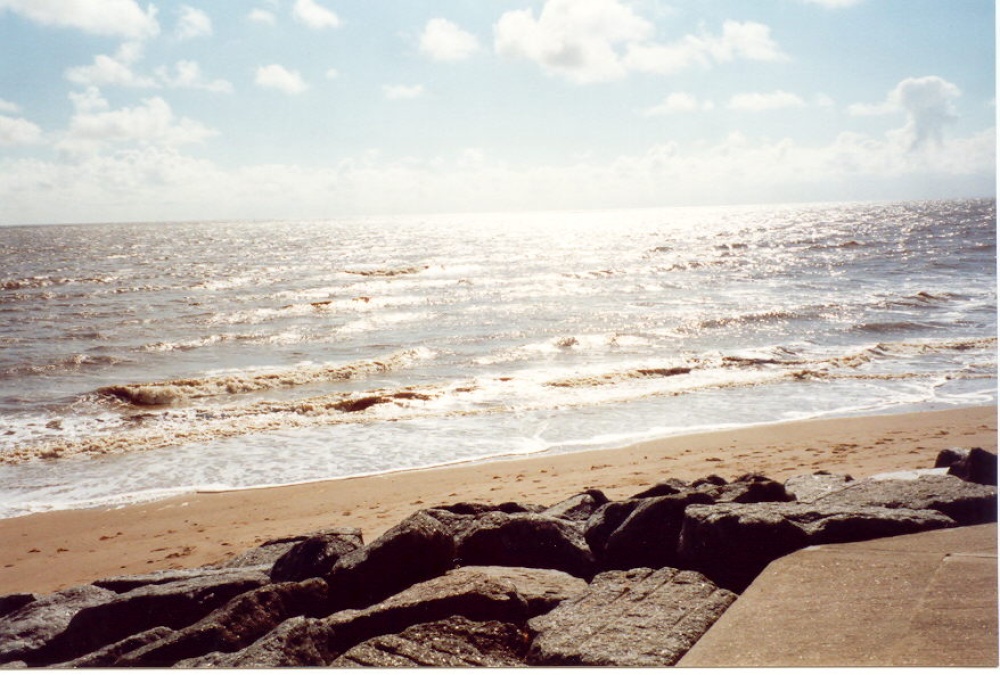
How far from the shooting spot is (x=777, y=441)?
34.9ft

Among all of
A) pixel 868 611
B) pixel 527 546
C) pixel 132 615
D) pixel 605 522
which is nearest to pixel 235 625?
pixel 132 615

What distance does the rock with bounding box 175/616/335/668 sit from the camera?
4016 mm

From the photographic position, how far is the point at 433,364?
1833cm

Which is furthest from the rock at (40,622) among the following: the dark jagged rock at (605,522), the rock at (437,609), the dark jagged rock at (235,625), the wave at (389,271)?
the wave at (389,271)

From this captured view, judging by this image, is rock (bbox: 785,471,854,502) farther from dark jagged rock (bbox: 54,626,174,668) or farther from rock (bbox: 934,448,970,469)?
dark jagged rock (bbox: 54,626,174,668)

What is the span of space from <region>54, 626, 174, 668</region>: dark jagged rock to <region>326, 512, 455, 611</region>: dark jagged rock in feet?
3.44

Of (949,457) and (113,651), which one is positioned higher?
(949,457)

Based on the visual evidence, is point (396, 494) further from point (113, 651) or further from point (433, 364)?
point (433, 364)

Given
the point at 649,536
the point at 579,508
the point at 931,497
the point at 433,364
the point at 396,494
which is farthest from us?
the point at 433,364

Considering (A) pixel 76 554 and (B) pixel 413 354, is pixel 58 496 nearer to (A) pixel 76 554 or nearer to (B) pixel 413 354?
(A) pixel 76 554

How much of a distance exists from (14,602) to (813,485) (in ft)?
21.2

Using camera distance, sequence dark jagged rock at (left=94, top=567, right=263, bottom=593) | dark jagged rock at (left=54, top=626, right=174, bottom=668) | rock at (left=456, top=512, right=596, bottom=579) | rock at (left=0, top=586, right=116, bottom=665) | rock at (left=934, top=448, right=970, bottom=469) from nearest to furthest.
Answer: dark jagged rock at (left=54, top=626, right=174, bottom=668), rock at (left=0, top=586, right=116, bottom=665), rock at (left=456, top=512, right=596, bottom=579), dark jagged rock at (left=94, top=567, right=263, bottom=593), rock at (left=934, top=448, right=970, bottom=469)

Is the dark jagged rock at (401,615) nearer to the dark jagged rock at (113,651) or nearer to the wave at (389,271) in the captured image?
the dark jagged rock at (113,651)

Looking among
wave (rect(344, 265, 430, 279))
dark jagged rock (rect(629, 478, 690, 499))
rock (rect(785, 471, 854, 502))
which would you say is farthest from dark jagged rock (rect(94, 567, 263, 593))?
wave (rect(344, 265, 430, 279))
